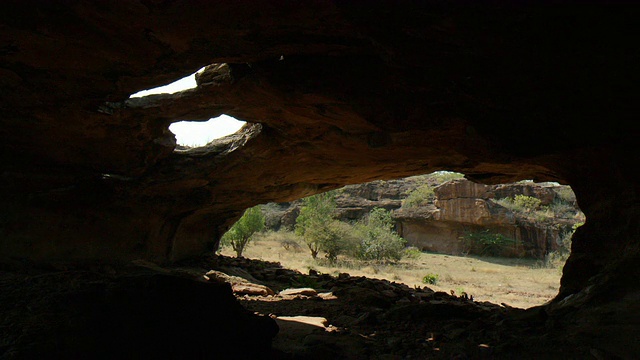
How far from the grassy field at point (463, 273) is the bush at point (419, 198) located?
191 inches

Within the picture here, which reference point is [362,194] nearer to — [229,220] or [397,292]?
[229,220]

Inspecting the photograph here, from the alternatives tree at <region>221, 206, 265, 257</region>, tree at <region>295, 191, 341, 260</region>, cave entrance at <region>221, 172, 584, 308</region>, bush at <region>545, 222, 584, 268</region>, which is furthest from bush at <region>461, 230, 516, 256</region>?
tree at <region>221, 206, 265, 257</region>

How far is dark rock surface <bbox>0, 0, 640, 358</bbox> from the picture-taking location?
3.15m

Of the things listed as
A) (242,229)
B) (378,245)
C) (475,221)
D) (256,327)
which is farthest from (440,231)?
(256,327)

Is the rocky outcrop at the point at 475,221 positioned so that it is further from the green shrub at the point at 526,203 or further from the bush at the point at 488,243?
the green shrub at the point at 526,203

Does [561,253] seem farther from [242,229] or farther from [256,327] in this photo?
[256,327]

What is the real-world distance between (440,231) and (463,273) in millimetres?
9606

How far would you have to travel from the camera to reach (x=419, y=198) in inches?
1104

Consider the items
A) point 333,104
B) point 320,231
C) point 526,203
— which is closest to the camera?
point 333,104

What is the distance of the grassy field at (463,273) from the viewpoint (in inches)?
458

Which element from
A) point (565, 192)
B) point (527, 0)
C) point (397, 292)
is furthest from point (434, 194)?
point (527, 0)

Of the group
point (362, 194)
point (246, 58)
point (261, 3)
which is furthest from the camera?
point (362, 194)

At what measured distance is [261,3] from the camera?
3.05 m

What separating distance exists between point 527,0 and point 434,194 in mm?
25744
